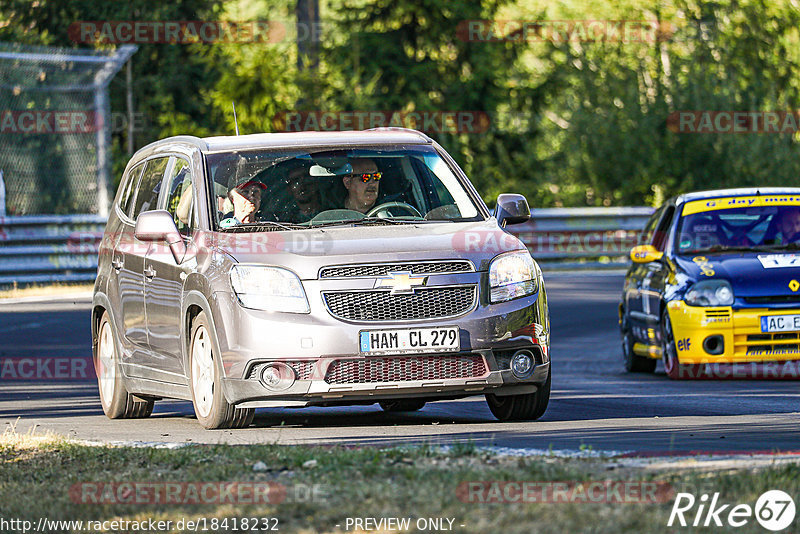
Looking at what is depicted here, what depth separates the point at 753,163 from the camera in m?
35.8

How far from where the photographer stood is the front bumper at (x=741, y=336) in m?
13.5

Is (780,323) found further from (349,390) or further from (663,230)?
(349,390)

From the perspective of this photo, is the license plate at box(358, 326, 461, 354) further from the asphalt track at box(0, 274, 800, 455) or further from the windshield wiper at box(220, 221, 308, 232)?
the windshield wiper at box(220, 221, 308, 232)

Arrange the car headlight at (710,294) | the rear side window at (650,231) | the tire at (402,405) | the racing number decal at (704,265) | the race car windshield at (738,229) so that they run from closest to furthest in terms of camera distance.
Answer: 1. the tire at (402,405)
2. the car headlight at (710,294)
3. the racing number decal at (704,265)
4. the race car windshield at (738,229)
5. the rear side window at (650,231)

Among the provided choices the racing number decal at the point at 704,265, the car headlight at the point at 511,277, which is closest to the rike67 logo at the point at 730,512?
the car headlight at the point at 511,277

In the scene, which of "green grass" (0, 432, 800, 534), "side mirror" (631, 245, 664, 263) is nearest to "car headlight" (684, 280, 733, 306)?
"side mirror" (631, 245, 664, 263)

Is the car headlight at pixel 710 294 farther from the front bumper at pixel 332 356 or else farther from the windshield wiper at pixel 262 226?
the windshield wiper at pixel 262 226

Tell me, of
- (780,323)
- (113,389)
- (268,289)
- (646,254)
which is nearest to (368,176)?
(268,289)

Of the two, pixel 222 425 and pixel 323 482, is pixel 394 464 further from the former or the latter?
pixel 222 425

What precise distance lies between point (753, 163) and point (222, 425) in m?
27.7

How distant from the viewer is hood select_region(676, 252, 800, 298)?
44.3 ft

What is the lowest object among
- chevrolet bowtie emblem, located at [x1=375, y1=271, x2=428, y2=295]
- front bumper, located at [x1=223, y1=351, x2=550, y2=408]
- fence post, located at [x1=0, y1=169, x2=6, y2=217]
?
fence post, located at [x1=0, y1=169, x2=6, y2=217]

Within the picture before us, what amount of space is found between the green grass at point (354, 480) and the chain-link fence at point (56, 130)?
16.5 metres

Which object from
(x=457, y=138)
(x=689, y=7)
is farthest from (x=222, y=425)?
(x=689, y=7)
